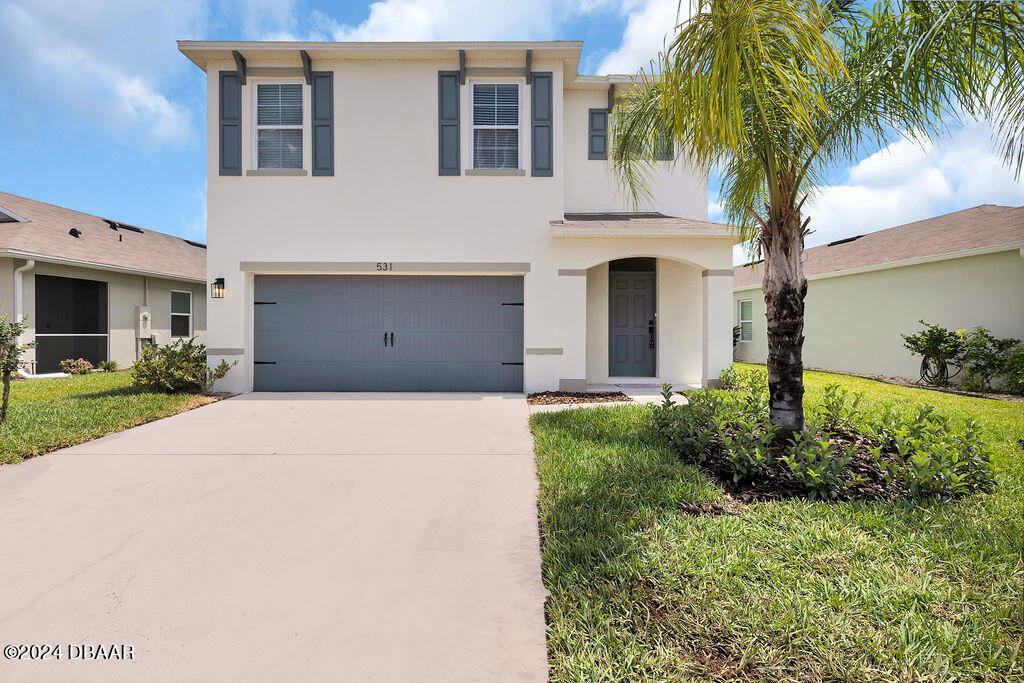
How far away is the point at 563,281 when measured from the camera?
8.85 meters

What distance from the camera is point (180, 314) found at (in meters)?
14.0

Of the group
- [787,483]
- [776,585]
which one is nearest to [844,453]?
[787,483]

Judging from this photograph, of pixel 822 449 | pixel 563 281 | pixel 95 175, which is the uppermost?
pixel 95 175

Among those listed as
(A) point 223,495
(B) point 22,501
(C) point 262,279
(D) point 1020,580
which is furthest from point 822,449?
(C) point 262,279

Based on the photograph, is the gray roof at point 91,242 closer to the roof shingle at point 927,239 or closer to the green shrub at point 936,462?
the roof shingle at point 927,239

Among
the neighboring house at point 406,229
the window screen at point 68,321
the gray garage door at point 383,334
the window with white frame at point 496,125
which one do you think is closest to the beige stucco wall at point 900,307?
the neighboring house at point 406,229

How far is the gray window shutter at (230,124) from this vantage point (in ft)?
28.3

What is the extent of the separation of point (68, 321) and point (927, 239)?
21501 mm

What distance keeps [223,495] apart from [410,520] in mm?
1703

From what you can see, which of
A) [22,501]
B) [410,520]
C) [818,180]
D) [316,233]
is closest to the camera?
[410,520]

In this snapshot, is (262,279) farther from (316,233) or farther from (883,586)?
(883,586)

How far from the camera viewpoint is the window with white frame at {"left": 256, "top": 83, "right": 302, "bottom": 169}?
8.80 m

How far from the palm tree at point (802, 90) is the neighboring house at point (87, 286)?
13386 millimetres

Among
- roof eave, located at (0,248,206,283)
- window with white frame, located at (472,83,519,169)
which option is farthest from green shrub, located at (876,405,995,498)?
roof eave, located at (0,248,206,283)
